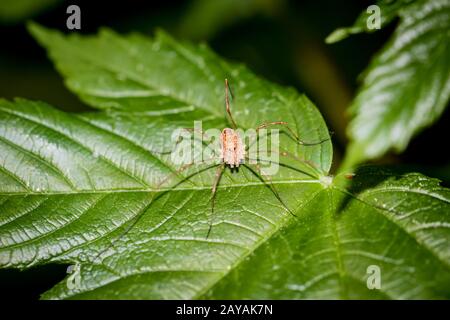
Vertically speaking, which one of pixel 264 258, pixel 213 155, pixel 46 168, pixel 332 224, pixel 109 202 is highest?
pixel 213 155

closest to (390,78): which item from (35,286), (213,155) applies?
(213,155)

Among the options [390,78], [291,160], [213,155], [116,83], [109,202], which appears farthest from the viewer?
[116,83]

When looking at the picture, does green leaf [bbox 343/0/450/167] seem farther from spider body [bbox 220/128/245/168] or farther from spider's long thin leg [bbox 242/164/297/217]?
spider body [bbox 220/128/245/168]

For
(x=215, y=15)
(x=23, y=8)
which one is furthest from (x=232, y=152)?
(x=23, y=8)

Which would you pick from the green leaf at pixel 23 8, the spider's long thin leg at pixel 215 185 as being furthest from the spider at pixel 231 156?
the green leaf at pixel 23 8

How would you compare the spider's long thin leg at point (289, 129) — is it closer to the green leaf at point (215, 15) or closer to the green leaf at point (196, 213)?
the green leaf at point (196, 213)

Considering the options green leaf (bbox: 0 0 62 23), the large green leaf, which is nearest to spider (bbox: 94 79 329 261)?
the large green leaf

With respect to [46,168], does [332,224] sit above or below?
below
